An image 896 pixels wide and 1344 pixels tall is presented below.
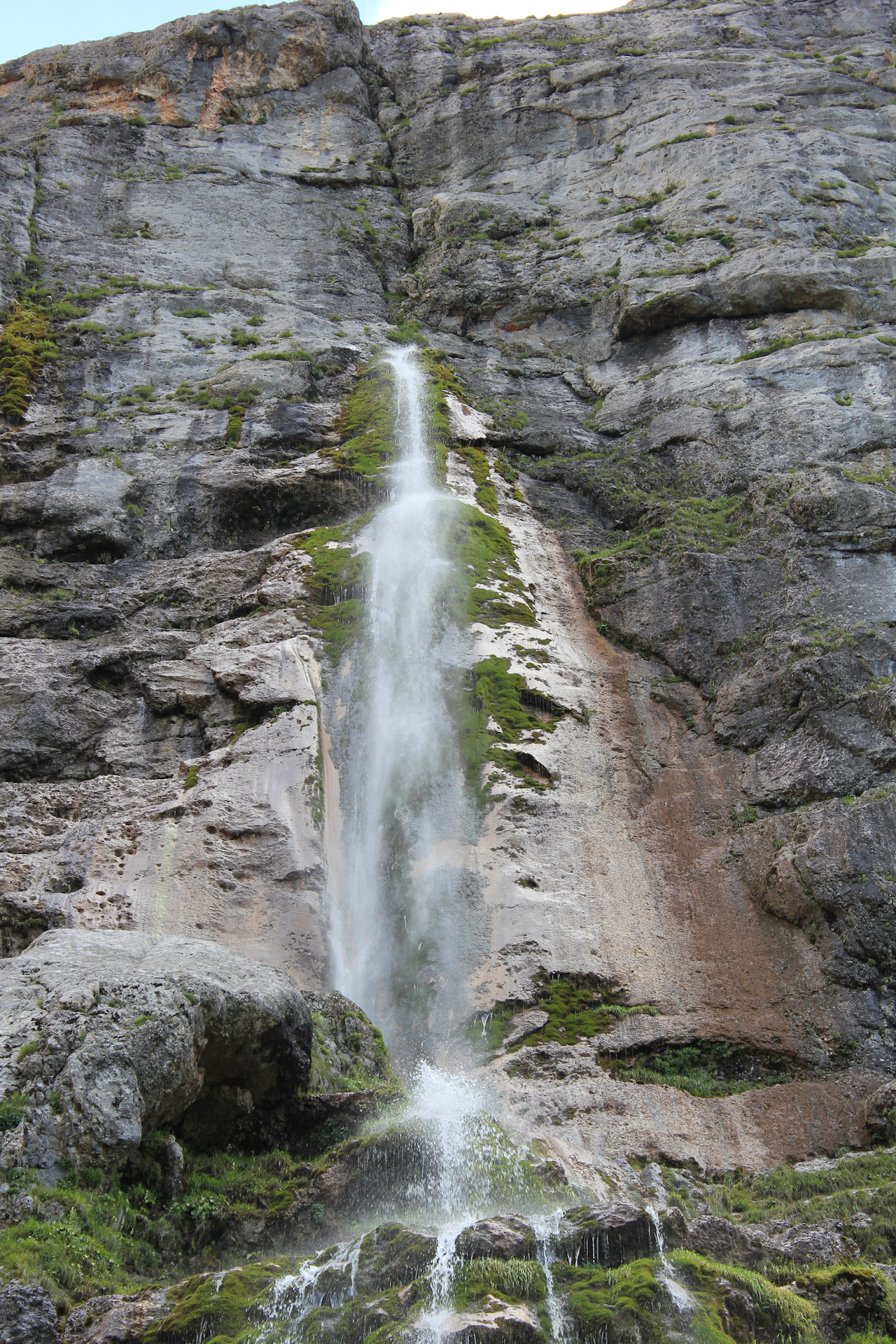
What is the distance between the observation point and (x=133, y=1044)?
894 cm

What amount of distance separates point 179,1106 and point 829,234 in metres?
24.1

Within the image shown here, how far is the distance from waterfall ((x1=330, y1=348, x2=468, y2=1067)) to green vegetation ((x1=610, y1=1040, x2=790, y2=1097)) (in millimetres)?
2288

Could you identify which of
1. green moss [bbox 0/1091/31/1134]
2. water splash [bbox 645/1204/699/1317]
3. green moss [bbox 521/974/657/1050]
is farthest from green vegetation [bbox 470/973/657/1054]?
green moss [bbox 0/1091/31/1134]

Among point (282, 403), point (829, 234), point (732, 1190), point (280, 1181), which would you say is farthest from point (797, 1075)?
point (829, 234)

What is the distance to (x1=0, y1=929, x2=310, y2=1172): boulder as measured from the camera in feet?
27.9

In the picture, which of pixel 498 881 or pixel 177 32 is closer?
pixel 498 881

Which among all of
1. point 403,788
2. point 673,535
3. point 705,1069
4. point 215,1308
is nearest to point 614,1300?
point 215,1308

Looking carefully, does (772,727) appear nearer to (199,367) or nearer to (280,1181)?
(280,1181)

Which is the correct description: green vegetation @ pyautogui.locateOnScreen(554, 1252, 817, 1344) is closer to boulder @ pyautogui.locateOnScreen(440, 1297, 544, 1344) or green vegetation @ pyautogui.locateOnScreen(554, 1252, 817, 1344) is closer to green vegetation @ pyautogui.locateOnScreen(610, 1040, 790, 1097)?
boulder @ pyautogui.locateOnScreen(440, 1297, 544, 1344)

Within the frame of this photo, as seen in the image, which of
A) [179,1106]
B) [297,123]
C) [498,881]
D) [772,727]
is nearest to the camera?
[179,1106]

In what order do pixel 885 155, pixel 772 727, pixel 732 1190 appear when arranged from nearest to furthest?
1. pixel 732 1190
2. pixel 772 727
3. pixel 885 155

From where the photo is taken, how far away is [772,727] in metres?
15.7

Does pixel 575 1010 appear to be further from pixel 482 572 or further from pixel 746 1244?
pixel 482 572

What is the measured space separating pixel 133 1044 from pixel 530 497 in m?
15.0
